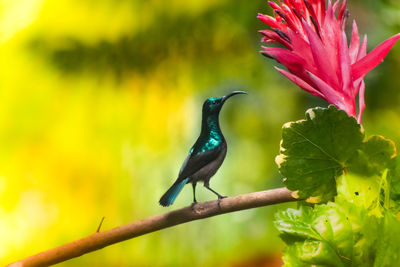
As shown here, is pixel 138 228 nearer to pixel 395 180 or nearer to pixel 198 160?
pixel 198 160

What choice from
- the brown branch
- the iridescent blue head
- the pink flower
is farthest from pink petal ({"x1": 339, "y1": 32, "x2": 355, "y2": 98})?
the iridescent blue head

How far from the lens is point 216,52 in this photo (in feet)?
1.92

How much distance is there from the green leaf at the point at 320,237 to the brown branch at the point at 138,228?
4.8 inches

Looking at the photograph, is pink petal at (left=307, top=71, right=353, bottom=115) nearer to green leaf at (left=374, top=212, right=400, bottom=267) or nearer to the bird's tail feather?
green leaf at (left=374, top=212, right=400, bottom=267)

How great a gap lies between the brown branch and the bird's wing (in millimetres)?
34

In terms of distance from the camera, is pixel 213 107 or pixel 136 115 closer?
pixel 213 107

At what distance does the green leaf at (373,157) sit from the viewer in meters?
0.19

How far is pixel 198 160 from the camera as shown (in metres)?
0.42

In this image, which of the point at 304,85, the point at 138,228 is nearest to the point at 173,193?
the point at 138,228

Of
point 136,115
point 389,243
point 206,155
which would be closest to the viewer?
point 389,243

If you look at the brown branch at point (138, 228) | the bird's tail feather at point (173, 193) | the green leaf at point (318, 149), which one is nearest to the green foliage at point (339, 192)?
the green leaf at point (318, 149)

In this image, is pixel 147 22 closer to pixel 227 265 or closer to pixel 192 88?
pixel 192 88

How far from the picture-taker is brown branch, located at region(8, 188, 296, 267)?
0.35 meters

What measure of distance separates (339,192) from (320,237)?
0.07 feet
